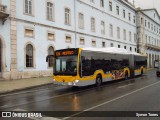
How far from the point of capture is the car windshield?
14.7 metres

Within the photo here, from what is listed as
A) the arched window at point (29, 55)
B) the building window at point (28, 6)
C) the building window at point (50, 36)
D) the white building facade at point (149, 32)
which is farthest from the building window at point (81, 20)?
the white building facade at point (149, 32)

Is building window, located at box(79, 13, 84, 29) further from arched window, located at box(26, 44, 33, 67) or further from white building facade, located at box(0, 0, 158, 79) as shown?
arched window, located at box(26, 44, 33, 67)

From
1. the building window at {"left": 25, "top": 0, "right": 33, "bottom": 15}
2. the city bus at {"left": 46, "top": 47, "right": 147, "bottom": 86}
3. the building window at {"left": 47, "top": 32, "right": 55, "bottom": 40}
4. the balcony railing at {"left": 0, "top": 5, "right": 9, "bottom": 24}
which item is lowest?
the city bus at {"left": 46, "top": 47, "right": 147, "bottom": 86}

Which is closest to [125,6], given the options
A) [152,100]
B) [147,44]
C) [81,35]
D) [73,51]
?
[147,44]

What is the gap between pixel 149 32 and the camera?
66.8 m

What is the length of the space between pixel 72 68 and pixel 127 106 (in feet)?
19.4

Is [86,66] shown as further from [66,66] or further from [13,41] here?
[13,41]

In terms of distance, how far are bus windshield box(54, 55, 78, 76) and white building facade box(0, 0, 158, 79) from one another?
8.66 metres

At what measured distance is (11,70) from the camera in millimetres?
22500

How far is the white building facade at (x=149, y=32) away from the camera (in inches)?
2314

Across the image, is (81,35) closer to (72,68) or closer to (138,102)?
(72,68)

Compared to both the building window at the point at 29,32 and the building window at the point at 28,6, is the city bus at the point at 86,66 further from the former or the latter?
the building window at the point at 28,6

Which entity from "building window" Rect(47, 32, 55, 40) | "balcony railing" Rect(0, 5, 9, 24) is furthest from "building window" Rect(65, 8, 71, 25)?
"balcony railing" Rect(0, 5, 9, 24)

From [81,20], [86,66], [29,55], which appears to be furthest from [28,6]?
[86,66]
